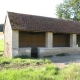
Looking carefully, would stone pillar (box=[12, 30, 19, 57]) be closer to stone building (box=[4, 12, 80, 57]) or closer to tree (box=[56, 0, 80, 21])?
stone building (box=[4, 12, 80, 57])

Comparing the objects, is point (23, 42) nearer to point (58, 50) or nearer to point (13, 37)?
point (13, 37)

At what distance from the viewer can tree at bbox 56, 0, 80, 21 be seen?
4417 cm

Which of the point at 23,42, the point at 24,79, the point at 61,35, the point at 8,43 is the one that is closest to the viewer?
the point at 24,79

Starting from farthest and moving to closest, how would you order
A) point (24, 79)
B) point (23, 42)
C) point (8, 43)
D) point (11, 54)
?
1. point (23, 42)
2. point (8, 43)
3. point (11, 54)
4. point (24, 79)

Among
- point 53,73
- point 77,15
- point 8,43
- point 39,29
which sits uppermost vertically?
point 77,15

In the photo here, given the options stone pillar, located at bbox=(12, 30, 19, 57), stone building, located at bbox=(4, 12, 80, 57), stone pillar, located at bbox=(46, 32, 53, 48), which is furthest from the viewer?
stone pillar, located at bbox=(46, 32, 53, 48)

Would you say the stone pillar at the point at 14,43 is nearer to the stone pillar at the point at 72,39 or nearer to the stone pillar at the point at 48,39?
the stone pillar at the point at 48,39

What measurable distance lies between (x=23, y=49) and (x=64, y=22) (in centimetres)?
812

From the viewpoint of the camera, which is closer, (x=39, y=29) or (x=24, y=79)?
(x=24, y=79)

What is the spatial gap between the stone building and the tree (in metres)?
21.7

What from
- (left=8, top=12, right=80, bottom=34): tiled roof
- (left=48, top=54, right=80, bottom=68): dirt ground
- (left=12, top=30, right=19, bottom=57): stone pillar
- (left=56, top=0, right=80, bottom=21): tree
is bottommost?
(left=48, top=54, right=80, bottom=68): dirt ground

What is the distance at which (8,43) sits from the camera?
18.6 m

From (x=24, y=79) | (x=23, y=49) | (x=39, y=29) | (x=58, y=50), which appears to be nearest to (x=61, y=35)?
(x=58, y=50)

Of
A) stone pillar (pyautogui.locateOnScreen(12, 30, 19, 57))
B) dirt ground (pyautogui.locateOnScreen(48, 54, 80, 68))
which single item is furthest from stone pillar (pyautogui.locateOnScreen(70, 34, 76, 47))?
stone pillar (pyautogui.locateOnScreen(12, 30, 19, 57))
